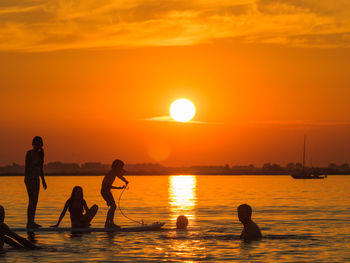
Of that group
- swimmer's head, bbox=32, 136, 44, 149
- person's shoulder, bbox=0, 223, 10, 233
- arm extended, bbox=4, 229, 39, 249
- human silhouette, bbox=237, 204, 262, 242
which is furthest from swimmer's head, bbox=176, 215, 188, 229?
person's shoulder, bbox=0, 223, 10, 233

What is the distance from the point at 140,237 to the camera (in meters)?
22.1

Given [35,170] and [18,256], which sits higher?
[35,170]

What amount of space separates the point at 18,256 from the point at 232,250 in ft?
19.3

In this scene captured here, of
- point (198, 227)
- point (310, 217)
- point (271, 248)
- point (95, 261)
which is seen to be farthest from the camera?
point (310, 217)

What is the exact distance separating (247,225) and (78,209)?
613 cm

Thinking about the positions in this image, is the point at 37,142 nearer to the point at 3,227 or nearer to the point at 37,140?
the point at 37,140

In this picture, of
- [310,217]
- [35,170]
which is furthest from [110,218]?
[310,217]

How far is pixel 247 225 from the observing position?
68.3 feet

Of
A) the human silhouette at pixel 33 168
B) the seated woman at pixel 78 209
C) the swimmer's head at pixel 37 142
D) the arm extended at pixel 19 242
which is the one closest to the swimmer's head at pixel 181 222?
the seated woman at pixel 78 209

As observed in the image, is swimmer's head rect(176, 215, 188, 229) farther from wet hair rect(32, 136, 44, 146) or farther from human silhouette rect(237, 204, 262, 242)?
wet hair rect(32, 136, 44, 146)

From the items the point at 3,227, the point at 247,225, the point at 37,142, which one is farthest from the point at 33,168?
the point at 247,225

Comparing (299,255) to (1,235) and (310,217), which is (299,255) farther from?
(310,217)

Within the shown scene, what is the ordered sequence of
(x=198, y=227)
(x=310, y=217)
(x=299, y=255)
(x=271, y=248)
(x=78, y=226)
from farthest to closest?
(x=310, y=217) → (x=198, y=227) → (x=78, y=226) → (x=271, y=248) → (x=299, y=255)

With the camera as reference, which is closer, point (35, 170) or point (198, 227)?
point (35, 170)
